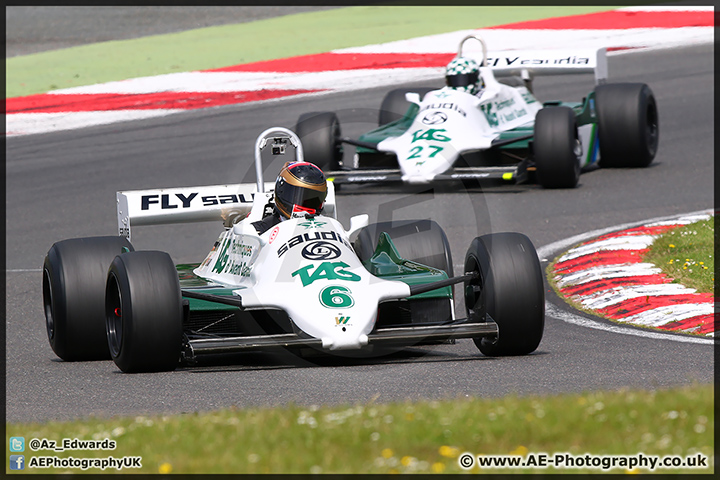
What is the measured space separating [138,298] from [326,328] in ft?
3.52

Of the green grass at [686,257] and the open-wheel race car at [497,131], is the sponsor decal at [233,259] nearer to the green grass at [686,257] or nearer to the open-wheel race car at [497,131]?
the green grass at [686,257]

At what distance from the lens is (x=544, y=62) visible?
15.4 m

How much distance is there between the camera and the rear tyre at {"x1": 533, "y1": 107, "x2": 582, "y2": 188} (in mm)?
13898

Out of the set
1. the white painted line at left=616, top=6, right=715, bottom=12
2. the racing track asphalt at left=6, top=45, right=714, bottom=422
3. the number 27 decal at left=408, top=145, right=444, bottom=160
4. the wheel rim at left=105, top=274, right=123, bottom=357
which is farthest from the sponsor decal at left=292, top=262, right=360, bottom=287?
the white painted line at left=616, top=6, right=715, bottom=12

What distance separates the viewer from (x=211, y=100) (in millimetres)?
20531

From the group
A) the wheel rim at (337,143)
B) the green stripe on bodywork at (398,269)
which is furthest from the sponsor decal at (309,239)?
the wheel rim at (337,143)

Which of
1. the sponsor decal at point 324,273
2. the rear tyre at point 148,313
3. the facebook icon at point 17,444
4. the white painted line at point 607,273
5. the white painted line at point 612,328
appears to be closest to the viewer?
the facebook icon at point 17,444

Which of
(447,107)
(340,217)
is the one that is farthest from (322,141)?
(447,107)

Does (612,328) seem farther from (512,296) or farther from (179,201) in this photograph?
(179,201)

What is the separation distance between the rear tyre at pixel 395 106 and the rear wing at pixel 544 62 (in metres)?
0.97

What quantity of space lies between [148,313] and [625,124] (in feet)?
30.5

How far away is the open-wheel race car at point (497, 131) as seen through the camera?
13945 mm

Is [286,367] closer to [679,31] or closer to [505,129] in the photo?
[505,129]

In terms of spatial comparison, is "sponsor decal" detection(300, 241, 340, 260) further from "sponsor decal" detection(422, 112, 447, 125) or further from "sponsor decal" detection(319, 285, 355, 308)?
"sponsor decal" detection(422, 112, 447, 125)
